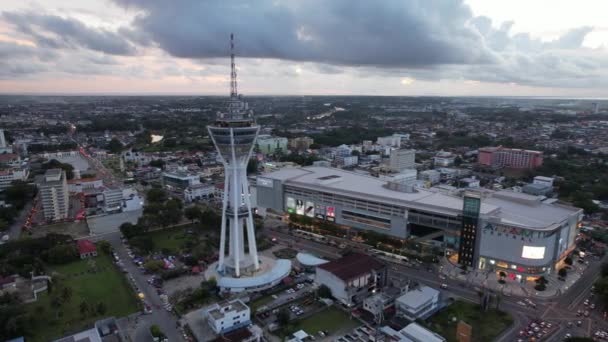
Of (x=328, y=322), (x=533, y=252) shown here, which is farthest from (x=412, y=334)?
(x=533, y=252)

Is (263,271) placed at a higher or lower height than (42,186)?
lower

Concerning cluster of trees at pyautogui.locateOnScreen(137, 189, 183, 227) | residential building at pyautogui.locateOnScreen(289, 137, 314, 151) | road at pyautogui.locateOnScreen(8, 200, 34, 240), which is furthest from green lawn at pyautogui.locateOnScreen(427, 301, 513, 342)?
residential building at pyautogui.locateOnScreen(289, 137, 314, 151)

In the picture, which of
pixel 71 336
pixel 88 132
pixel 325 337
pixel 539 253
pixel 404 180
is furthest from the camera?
pixel 88 132

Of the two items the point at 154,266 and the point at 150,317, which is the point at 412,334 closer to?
the point at 150,317

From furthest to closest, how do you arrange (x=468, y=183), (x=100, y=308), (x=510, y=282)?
(x=468, y=183)
(x=510, y=282)
(x=100, y=308)

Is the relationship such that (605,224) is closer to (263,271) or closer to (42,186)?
(263,271)

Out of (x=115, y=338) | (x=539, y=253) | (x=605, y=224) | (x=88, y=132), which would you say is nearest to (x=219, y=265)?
(x=115, y=338)
